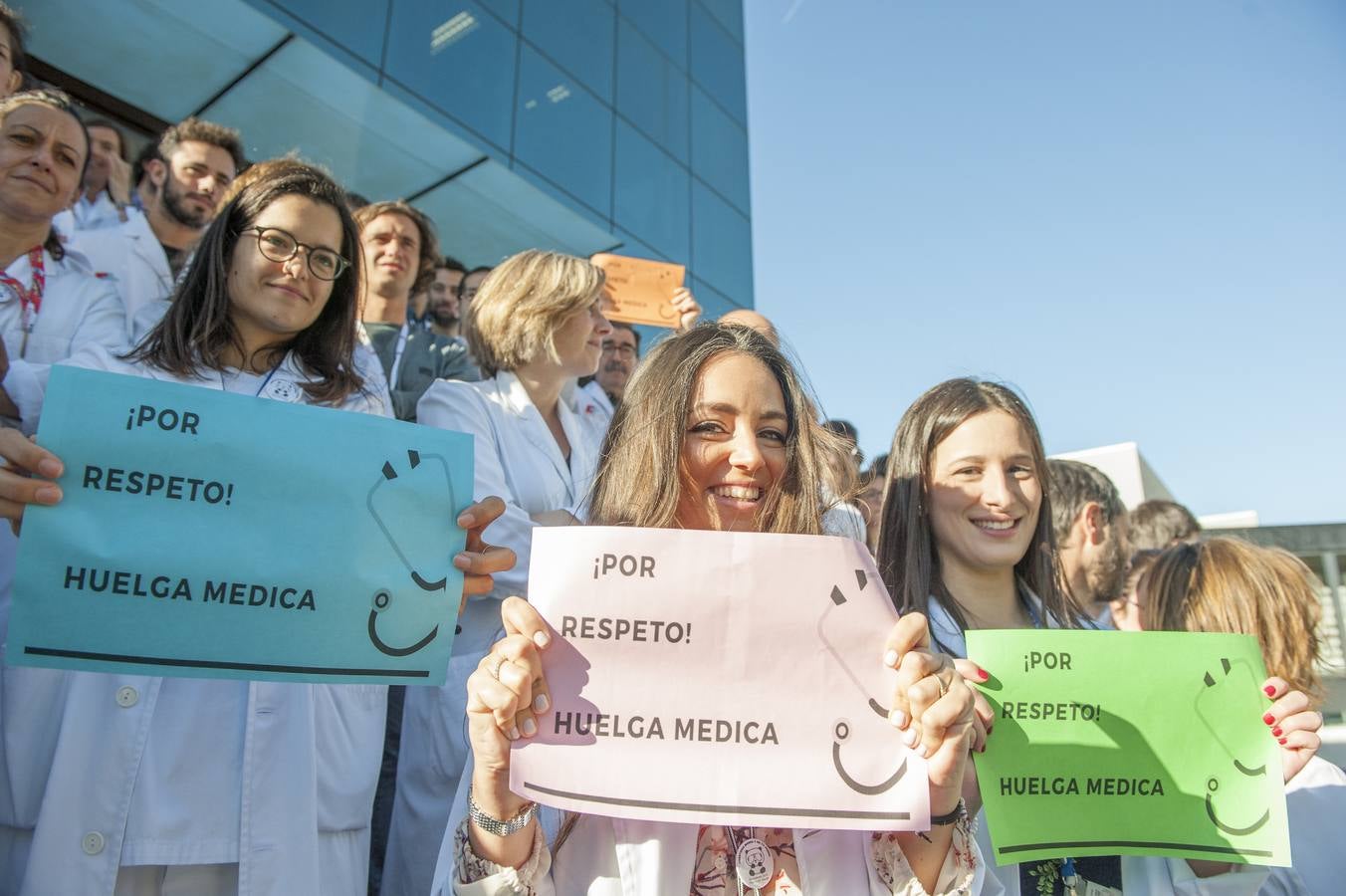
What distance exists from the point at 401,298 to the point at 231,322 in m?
2.11

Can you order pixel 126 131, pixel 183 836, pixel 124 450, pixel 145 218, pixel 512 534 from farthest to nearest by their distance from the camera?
pixel 126 131 → pixel 145 218 → pixel 512 534 → pixel 183 836 → pixel 124 450

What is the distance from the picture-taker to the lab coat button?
1684 mm

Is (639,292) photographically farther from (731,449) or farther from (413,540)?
(413,540)

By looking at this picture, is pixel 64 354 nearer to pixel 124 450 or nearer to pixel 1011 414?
pixel 124 450

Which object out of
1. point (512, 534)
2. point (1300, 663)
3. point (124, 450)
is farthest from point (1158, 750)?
point (124, 450)

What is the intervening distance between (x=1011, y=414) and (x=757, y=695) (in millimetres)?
1574

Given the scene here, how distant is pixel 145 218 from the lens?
423 cm

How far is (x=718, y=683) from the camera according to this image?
1.46 m

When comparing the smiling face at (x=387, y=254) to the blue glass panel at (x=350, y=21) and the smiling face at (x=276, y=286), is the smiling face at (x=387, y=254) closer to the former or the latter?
the smiling face at (x=276, y=286)

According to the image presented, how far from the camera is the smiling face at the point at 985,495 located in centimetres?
244

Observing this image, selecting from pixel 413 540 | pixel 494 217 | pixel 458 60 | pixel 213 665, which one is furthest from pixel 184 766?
pixel 458 60

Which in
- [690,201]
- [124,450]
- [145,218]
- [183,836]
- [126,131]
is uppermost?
[690,201]

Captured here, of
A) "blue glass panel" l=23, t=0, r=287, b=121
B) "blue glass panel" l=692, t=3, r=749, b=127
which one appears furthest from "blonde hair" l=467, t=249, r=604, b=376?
"blue glass panel" l=692, t=3, r=749, b=127

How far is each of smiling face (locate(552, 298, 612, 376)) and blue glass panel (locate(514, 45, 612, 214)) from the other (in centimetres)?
738
